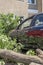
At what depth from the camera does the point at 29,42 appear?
9.57 m

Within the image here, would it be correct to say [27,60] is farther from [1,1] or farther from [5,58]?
[1,1]

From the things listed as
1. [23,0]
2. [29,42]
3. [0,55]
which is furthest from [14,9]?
[0,55]

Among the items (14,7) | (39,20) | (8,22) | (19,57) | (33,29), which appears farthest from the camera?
(14,7)

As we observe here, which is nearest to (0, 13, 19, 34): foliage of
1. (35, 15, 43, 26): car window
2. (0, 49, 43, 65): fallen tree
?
(35, 15, 43, 26): car window

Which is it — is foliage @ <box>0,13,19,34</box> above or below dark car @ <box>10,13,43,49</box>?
below

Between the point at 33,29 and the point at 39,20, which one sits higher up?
the point at 39,20

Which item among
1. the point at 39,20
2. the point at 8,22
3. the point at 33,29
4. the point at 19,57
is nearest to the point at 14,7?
the point at 8,22

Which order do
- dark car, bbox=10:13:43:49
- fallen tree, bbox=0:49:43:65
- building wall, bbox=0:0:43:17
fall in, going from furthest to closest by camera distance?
building wall, bbox=0:0:43:17
dark car, bbox=10:13:43:49
fallen tree, bbox=0:49:43:65

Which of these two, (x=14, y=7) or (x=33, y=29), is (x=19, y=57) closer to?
(x=33, y=29)

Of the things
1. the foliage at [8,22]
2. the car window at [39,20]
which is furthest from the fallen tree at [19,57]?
the foliage at [8,22]

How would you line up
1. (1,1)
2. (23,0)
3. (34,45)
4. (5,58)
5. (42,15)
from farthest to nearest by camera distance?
(23,0)
(1,1)
(42,15)
(34,45)
(5,58)

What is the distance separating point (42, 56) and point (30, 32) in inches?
141

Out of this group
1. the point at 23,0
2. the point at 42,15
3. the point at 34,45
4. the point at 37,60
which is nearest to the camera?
the point at 37,60

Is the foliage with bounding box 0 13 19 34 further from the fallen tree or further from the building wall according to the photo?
the building wall
